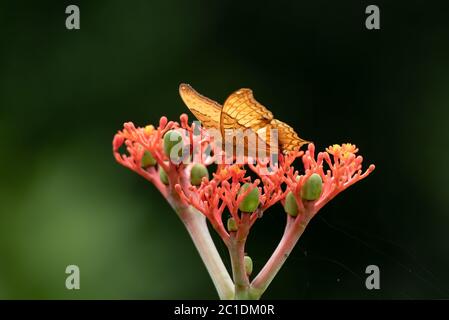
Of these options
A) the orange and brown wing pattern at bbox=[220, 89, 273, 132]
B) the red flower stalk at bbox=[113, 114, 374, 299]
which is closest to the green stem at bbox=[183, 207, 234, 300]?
the red flower stalk at bbox=[113, 114, 374, 299]

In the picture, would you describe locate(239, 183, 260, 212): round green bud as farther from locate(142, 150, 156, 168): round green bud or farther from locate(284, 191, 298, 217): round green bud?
locate(142, 150, 156, 168): round green bud

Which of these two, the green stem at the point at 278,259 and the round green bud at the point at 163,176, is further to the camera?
the round green bud at the point at 163,176

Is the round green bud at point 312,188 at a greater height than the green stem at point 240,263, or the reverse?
the round green bud at point 312,188

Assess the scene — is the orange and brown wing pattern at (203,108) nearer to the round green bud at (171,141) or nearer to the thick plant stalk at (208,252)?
the round green bud at (171,141)

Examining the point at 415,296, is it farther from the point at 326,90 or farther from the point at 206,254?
the point at 206,254

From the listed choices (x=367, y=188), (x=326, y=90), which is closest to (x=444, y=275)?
(x=367, y=188)

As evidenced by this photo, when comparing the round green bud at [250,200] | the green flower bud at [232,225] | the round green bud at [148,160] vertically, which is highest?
the round green bud at [148,160]

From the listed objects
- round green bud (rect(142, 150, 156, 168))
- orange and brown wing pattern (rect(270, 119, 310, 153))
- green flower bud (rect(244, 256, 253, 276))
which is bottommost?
green flower bud (rect(244, 256, 253, 276))

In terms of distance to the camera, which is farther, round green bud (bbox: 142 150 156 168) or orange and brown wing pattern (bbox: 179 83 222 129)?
round green bud (bbox: 142 150 156 168)

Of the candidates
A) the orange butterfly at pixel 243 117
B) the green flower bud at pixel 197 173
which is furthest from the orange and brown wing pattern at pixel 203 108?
the green flower bud at pixel 197 173
